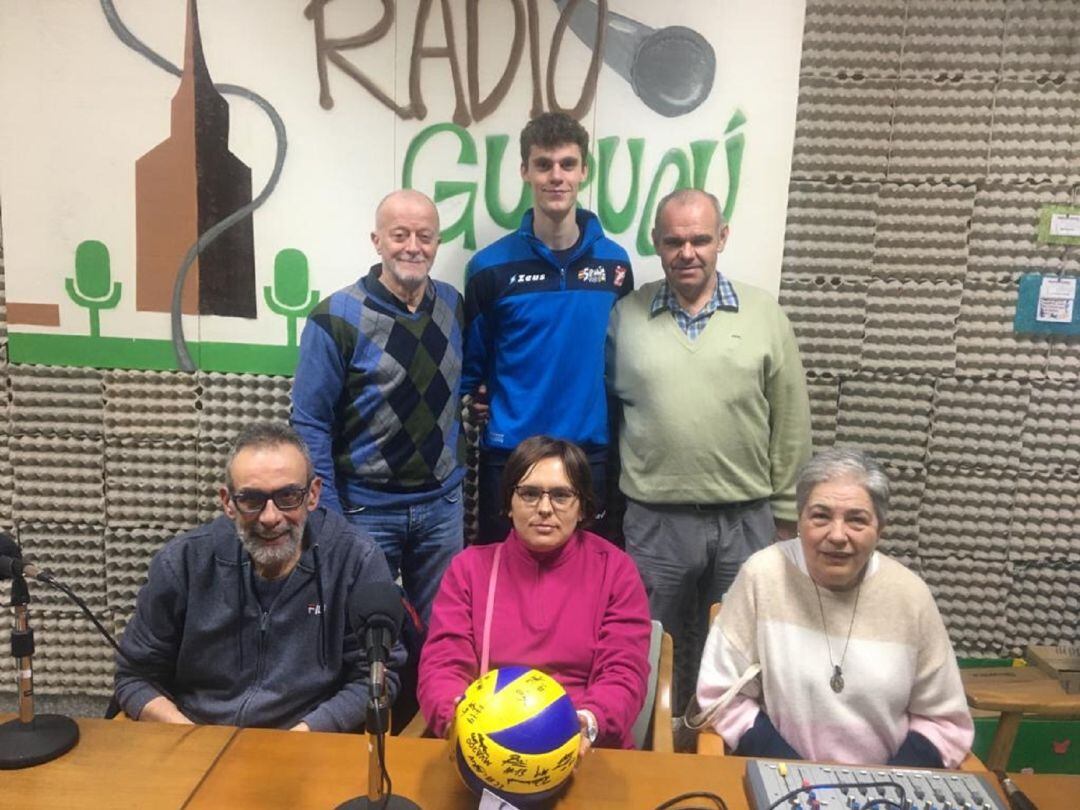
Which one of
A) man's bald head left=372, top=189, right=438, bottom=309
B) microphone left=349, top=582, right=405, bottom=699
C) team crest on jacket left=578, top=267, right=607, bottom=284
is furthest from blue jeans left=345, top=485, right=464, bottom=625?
microphone left=349, top=582, right=405, bottom=699

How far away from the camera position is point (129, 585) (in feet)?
11.2

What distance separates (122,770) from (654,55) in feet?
8.68


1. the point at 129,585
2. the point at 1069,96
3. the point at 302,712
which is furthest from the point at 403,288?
the point at 1069,96

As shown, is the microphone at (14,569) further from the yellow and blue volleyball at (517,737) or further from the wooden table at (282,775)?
the yellow and blue volleyball at (517,737)

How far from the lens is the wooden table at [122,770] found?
5.03ft

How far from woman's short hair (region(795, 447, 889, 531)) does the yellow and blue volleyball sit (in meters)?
0.93

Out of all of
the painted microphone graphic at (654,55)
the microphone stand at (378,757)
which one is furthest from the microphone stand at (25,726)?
the painted microphone graphic at (654,55)

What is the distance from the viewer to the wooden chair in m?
2.25

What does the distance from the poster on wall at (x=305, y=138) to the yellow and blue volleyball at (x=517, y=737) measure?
1965 millimetres

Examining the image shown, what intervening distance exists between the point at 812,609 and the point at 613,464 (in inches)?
41.3

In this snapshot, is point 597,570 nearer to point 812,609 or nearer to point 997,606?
point 812,609

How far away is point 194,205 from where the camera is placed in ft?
10.3

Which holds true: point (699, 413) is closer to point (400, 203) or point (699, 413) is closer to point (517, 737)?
point (400, 203)

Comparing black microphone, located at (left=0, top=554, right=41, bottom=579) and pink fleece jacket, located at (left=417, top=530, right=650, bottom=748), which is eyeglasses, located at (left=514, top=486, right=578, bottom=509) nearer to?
pink fleece jacket, located at (left=417, top=530, right=650, bottom=748)
